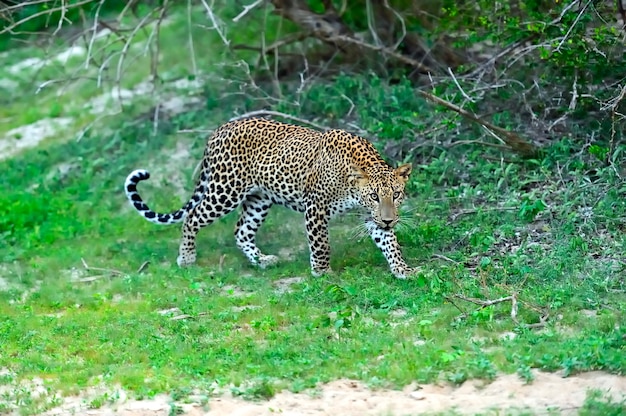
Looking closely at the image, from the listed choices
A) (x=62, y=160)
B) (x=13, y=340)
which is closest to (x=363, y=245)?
(x=13, y=340)

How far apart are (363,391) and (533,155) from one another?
5.51 meters

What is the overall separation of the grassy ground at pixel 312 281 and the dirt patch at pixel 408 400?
0.11 m

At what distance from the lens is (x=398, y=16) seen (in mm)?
14609

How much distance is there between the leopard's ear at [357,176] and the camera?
1060 centimetres

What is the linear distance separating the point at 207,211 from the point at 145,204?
2.37 feet

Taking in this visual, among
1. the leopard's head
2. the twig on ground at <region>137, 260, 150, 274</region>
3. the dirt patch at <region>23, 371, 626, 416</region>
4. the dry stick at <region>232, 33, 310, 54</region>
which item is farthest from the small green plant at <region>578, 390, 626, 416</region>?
the dry stick at <region>232, 33, 310, 54</region>

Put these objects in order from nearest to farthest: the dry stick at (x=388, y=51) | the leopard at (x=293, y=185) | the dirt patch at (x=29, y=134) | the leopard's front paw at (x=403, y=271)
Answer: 1. the leopard's front paw at (x=403, y=271)
2. the leopard at (x=293, y=185)
3. the dry stick at (x=388, y=51)
4. the dirt patch at (x=29, y=134)

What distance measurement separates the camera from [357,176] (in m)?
10.7

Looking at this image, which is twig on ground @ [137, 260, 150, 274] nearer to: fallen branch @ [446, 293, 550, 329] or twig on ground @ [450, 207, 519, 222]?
twig on ground @ [450, 207, 519, 222]

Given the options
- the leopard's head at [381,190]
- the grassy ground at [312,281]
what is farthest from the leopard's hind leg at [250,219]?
the leopard's head at [381,190]

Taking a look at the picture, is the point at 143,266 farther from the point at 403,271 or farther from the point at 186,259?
the point at 403,271

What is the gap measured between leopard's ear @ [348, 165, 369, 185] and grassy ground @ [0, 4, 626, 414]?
87 centimetres

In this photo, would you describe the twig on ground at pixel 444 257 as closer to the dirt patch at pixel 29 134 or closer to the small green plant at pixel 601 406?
Result: the small green plant at pixel 601 406

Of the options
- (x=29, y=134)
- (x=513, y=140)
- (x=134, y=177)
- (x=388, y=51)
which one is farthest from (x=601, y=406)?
(x=29, y=134)
